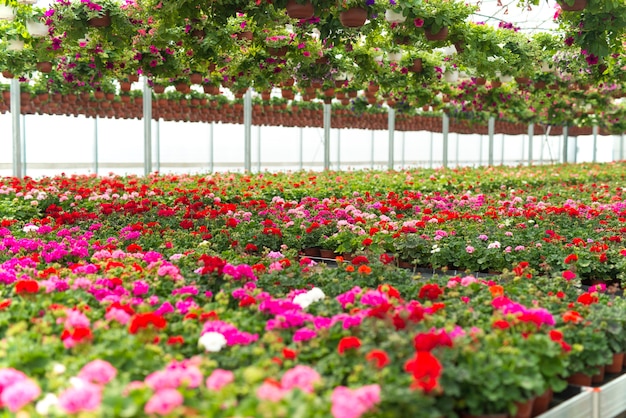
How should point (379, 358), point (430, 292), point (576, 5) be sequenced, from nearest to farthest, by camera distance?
point (379, 358) → point (430, 292) → point (576, 5)

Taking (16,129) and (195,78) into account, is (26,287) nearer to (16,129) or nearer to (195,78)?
(195,78)

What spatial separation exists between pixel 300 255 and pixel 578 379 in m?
3.50

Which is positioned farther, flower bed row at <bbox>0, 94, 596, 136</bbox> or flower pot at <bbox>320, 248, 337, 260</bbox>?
flower bed row at <bbox>0, 94, 596, 136</bbox>

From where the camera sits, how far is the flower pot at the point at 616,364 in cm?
320

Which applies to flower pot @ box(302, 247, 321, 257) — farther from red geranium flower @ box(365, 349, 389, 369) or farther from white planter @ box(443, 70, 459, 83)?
white planter @ box(443, 70, 459, 83)

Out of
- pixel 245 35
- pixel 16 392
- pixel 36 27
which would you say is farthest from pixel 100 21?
pixel 16 392

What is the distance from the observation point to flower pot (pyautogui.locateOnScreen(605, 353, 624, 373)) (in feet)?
10.5

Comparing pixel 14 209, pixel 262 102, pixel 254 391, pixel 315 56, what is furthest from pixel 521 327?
pixel 262 102

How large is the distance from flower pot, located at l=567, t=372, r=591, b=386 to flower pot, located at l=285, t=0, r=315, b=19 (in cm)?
321

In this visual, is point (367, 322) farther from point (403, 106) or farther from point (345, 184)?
point (403, 106)

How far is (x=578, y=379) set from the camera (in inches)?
117

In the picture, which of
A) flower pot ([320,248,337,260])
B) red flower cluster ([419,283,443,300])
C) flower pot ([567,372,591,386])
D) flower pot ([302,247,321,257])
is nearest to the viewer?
flower pot ([567,372,591,386])

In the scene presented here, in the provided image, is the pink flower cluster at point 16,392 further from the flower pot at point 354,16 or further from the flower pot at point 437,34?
the flower pot at point 437,34

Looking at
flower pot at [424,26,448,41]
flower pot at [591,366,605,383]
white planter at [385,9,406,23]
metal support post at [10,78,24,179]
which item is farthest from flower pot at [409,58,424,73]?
flower pot at [591,366,605,383]
